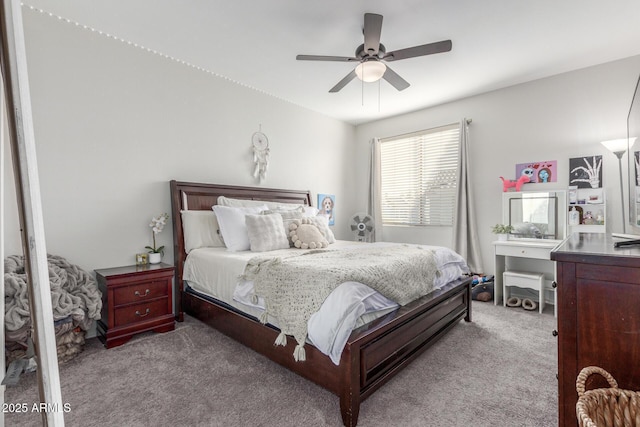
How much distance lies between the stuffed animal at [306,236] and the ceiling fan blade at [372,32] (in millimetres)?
1709

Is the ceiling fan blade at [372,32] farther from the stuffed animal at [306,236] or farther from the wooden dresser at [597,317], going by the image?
the wooden dresser at [597,317]

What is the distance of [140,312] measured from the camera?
247 cm

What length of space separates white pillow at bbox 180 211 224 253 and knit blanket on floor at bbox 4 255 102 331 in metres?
0.84

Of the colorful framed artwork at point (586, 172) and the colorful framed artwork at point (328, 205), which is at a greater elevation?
the colorful framed artwork at point (586, 172)

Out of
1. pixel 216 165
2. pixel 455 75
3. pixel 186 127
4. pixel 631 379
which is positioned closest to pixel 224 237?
pixel 216 165

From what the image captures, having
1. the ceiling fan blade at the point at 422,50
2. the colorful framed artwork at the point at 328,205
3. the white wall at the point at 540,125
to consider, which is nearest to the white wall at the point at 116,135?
the colorful framed artwork at the point at 328,205

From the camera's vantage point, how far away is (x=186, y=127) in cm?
316

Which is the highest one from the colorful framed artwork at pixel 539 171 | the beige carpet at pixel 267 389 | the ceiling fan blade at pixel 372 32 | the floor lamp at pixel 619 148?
the ceiling fan blade at pixel 372 32

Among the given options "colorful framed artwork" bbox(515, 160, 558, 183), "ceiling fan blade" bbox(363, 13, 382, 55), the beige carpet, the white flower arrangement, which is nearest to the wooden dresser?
the beige carpet

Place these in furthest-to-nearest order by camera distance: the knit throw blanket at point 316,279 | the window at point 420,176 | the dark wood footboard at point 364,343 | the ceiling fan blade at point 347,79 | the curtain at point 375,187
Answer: the curtain at point 375,187
the window at point 420,176
the ceiling fan blade at point 347,79
the knit throw blanket at point 316,279
the dark wood footboard at point 364,343

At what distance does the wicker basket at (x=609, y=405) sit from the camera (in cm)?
96

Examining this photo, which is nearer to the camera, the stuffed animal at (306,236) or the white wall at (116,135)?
the white wall at (116,135)

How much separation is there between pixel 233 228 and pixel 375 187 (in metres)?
2.86

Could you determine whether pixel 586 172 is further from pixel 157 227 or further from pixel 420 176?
pixel 157 227
